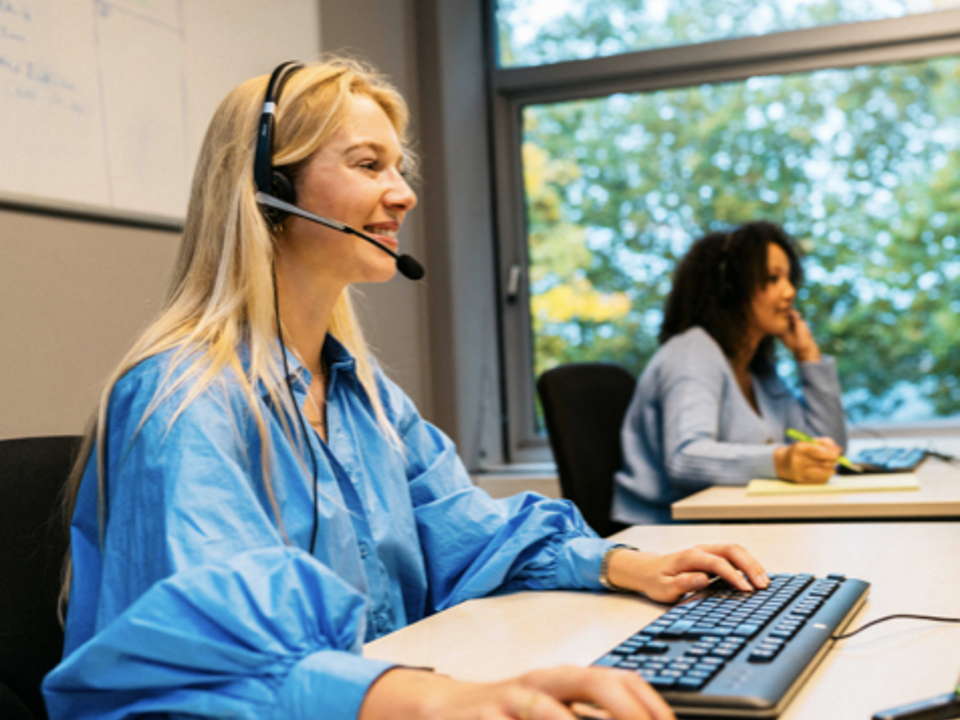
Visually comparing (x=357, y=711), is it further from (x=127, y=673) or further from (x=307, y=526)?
(x=307, y=526)

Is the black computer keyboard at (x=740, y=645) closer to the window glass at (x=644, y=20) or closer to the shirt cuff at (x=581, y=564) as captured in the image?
the shirt cuff at (x=581, y=564)

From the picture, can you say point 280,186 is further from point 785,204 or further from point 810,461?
point 785,204

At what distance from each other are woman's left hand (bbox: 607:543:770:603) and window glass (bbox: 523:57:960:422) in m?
2.12

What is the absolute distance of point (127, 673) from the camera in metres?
0.67

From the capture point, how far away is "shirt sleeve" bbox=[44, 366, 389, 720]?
2.15ft

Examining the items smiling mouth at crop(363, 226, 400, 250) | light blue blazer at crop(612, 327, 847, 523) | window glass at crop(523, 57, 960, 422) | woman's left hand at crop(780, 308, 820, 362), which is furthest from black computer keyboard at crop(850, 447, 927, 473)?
smiling mouth at crop(363, 226, 400, 250)

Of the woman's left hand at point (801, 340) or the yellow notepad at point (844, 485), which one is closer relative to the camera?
the yellow notepad at point (844, 485)

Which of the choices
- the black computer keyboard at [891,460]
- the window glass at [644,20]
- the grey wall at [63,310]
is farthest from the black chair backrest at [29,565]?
the window glass at [644,20]

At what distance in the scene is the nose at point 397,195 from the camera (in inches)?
47.3

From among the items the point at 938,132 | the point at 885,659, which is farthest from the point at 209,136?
the point at 938,132

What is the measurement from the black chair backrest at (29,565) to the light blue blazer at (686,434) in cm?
134

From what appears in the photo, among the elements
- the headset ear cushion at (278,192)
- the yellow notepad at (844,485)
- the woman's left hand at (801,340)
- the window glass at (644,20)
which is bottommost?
the yellow notepad at (844,485)

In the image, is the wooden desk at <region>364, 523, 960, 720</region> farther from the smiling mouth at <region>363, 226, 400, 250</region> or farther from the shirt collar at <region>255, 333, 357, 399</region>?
the smiling mouth at <region>363, 226, 400, 250</region>

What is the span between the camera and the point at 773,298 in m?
2.43
